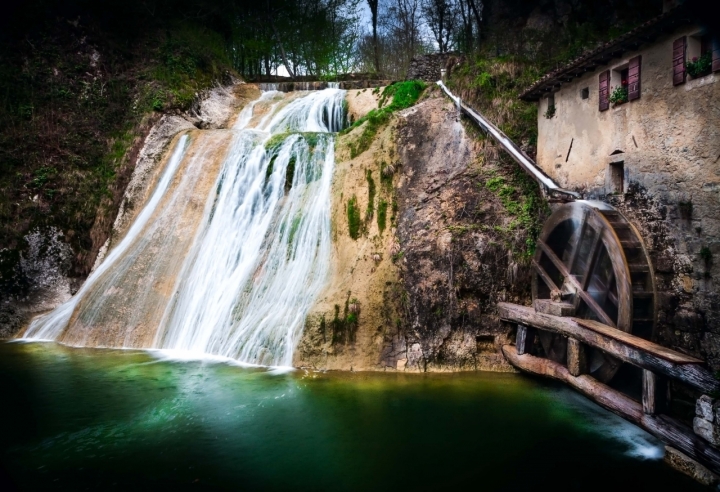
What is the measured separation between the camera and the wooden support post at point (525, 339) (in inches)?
386

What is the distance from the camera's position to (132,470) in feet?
21.1

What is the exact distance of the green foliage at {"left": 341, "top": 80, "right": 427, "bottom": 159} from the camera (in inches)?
540

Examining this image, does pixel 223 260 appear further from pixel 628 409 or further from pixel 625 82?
pixel 625 82

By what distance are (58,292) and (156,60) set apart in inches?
431

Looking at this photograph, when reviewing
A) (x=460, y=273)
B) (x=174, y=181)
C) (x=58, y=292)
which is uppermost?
(x=174, y=181)

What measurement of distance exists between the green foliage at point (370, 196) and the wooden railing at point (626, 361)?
3916mm

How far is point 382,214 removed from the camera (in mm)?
12000

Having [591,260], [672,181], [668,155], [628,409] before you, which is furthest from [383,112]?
[628,409]

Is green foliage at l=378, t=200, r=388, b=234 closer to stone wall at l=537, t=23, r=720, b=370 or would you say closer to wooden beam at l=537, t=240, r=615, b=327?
wooden beam at l=537, t=240, r=615, b=327

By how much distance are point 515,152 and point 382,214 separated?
349 centimetres

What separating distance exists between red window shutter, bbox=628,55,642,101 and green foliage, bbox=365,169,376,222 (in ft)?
19.6

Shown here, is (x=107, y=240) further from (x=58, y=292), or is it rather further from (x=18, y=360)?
(x=18, y=360)

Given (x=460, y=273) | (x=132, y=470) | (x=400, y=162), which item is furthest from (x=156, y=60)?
(x=132, y=470)

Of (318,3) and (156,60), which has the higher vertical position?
(318,3)
